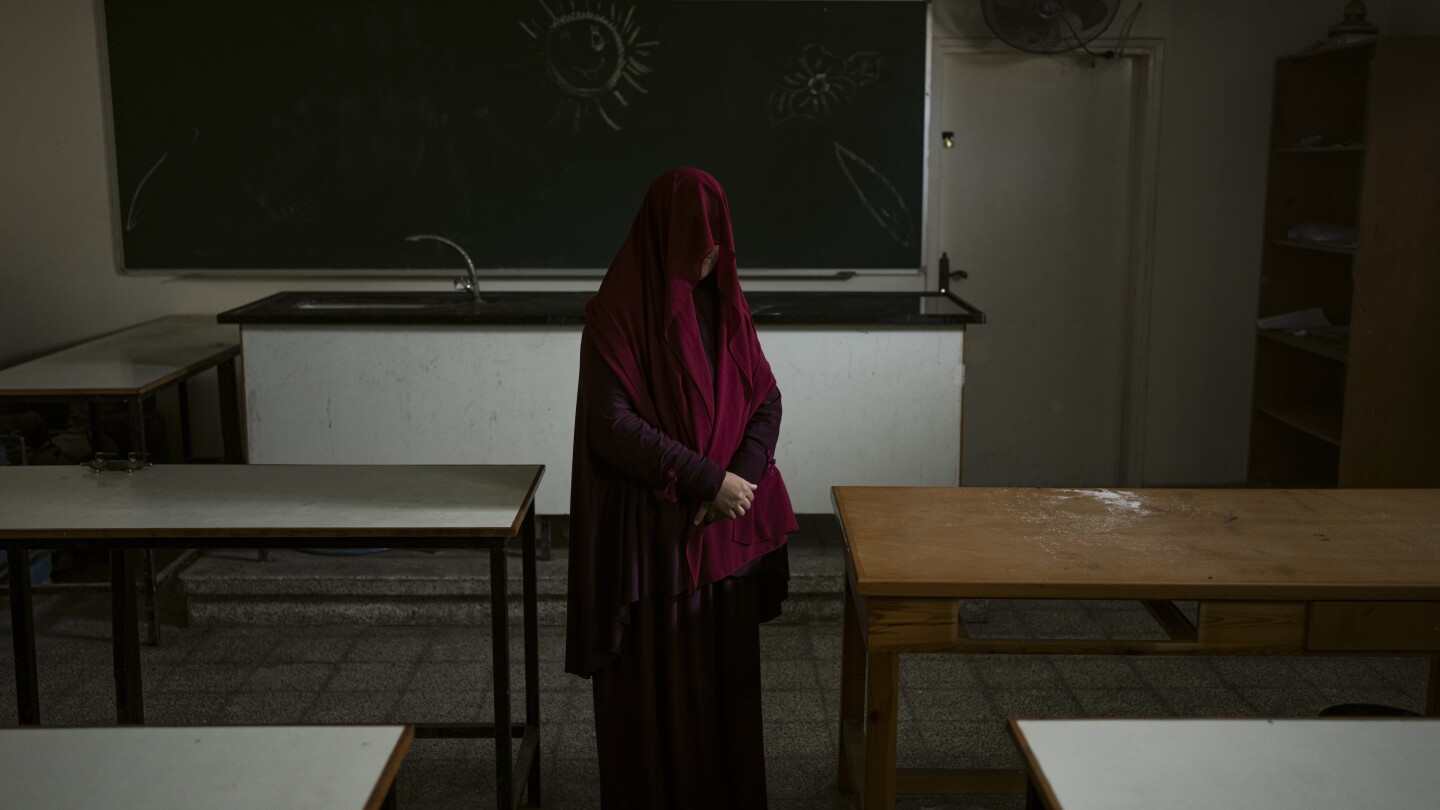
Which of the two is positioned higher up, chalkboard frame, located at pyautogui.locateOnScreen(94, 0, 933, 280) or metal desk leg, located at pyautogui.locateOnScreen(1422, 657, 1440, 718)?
chalkboard frame, located at pyautogui.locateOnScreen(94, 0, 933, 280)

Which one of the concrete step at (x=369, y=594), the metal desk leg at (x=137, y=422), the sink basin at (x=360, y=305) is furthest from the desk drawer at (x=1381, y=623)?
the metal desk leg at (x=137, y=422)

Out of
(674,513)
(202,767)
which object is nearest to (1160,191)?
(674,513)

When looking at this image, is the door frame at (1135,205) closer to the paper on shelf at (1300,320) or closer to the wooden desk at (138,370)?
the paper on shelf at (1300,320)

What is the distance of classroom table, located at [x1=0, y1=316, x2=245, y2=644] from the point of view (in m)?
3.56

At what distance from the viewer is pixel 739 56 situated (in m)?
4.82

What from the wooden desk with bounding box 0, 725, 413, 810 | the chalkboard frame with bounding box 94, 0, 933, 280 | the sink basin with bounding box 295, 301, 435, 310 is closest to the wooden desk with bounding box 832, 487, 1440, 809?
the wooden desk with bounding box 0, 725, 413, 810

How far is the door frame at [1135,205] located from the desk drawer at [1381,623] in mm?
3035

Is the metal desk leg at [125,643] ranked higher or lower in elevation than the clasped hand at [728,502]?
lower

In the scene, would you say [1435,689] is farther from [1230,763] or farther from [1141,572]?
[1230,763]

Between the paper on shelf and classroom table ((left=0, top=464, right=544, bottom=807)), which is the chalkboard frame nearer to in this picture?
the paper on shelf

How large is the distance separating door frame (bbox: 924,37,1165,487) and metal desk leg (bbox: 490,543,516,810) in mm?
3025

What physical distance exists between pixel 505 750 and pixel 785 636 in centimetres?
147

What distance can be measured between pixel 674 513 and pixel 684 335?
345mm

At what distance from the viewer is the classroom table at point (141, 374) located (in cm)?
356
